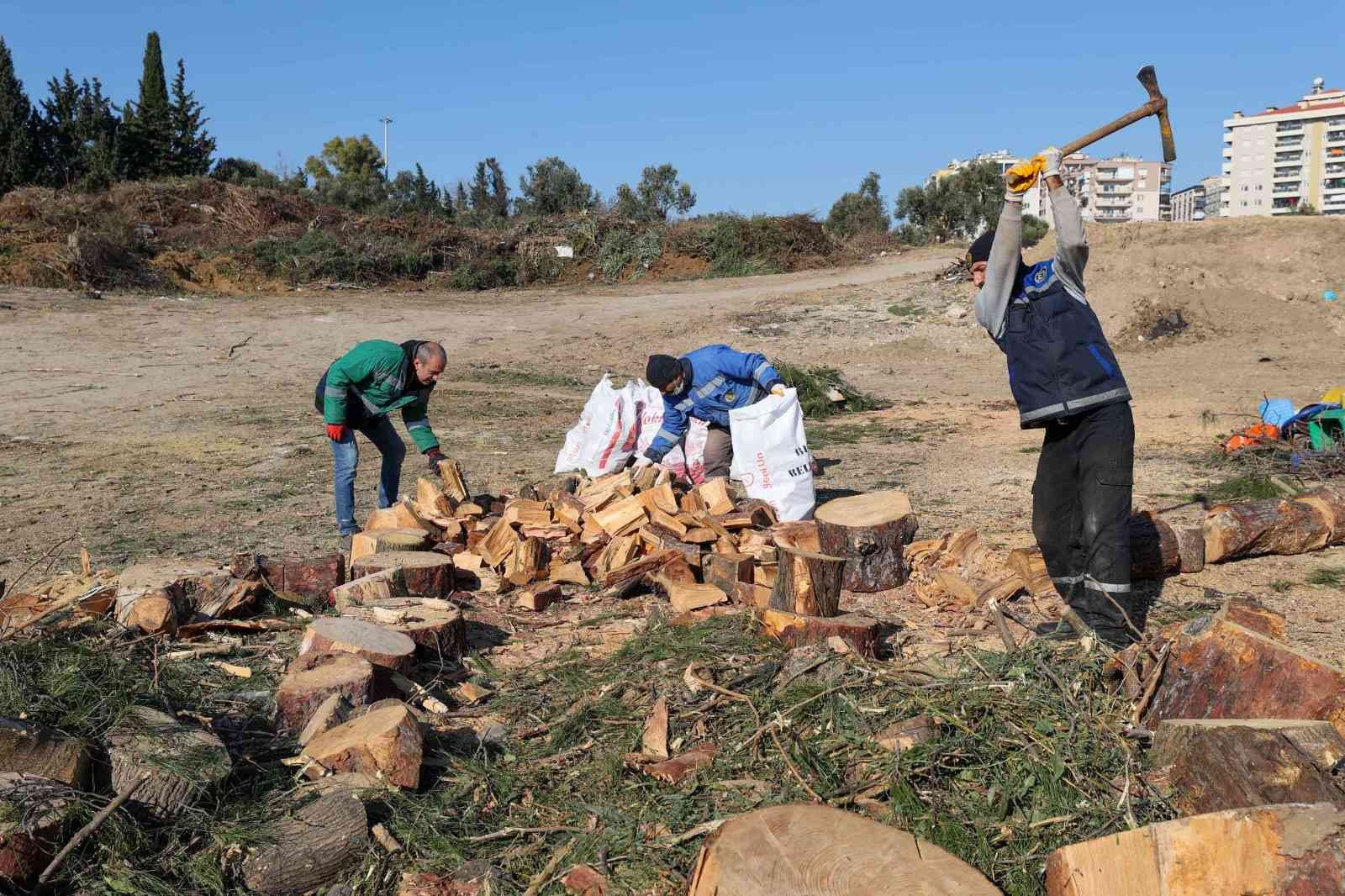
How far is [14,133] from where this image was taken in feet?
98.7

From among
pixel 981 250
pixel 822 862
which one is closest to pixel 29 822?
pixel 822 862

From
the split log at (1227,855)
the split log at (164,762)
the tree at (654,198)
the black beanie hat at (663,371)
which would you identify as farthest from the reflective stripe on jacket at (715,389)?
the tree at (654,198)

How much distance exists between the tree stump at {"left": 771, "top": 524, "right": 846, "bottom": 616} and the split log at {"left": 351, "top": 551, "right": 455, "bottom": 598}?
1714mm

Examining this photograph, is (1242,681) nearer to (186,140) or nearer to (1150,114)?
(1150,114)

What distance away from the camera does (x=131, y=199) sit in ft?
80.4

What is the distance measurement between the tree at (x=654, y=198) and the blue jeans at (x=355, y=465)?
22.7 metres

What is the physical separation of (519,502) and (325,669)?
2575mm

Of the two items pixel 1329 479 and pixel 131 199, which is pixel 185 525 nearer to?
pixel 1329 479

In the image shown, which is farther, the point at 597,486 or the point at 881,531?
the point at 597,486

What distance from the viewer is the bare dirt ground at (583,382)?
6.96m

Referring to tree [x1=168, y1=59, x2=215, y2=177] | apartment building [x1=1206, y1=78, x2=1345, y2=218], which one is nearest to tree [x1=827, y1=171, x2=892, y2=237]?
tree [x1=168, y1=59, x2=215, y2=177]

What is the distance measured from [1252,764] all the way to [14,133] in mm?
35512

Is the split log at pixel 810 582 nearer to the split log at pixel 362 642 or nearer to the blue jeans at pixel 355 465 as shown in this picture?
the split log at pixel 362 642

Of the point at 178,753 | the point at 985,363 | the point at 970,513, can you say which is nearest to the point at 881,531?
the point at 970,513
